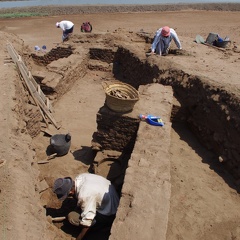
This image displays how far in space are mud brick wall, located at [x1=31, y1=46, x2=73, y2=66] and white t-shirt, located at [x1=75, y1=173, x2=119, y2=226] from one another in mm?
8244

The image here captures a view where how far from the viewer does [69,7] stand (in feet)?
92.4

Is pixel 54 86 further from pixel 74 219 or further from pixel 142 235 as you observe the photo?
pixel 142 235

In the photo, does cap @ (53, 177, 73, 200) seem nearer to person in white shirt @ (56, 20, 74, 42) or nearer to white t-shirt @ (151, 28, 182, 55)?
white t-shirt @ (151, 28, 182, 55)

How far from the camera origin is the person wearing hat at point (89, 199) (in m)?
3.91

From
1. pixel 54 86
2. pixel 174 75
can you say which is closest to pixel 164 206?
pixel 174 75

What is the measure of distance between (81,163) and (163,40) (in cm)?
550

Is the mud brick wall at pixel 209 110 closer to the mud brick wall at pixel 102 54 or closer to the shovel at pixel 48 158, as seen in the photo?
the mud brick wall at pixel 102 54

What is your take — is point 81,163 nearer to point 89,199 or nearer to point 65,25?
point 89,199

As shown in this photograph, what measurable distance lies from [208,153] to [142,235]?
3.47 metres

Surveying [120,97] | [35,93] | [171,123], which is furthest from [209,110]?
[35,93]

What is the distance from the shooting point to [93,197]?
157 inches

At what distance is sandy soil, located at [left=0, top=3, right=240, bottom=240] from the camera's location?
3.79 m

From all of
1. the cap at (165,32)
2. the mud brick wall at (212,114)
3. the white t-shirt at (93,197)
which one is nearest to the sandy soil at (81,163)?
the mud brick wall at (212,114)

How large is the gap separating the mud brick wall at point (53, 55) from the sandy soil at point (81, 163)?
1.85 ft
